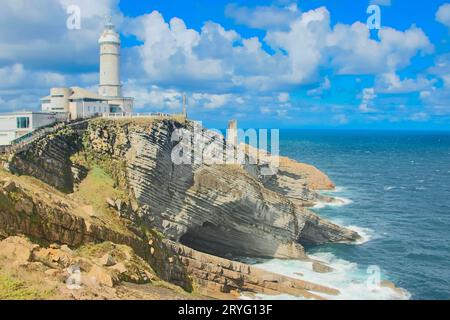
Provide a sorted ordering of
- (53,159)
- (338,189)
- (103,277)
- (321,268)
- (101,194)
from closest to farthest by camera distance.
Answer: (103,277), (101,194), (53,159), (321,268), (338,189)

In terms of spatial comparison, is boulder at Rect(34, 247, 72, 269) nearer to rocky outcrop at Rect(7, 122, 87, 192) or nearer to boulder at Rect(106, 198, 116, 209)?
boulder at Rect(106, 198, 116, 209)

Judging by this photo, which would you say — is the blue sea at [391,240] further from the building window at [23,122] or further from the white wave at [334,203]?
the building window at [23,122]

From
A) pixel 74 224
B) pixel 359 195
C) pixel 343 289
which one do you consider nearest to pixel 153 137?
pixel 74 224

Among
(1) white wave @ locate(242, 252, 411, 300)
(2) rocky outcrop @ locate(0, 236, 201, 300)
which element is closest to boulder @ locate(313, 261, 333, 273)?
(1) white wave @ locate(242, 252, 411, 300)

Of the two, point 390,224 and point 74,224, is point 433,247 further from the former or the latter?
point 74,224

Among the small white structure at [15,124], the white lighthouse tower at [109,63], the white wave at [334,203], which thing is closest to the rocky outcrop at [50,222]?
the small white structure at [15,124]

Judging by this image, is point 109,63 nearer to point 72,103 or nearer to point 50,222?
point 72,103

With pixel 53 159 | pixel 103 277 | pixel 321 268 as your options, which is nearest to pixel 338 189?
pixel 321 268
